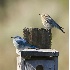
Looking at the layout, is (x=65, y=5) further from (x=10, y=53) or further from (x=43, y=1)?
(x=10, y=53)

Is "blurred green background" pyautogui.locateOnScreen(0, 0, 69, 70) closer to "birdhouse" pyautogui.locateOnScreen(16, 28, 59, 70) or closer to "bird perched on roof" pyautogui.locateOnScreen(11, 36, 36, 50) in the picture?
"bird perched on roof" pyautogui.locateOnScreen(11, 36, 36, 50)

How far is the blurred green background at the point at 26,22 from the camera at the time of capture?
35.4 feet

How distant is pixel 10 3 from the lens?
1127cm

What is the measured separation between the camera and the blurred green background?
10.8m

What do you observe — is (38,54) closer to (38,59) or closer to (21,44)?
(38,59)

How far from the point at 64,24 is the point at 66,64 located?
2.41 ft

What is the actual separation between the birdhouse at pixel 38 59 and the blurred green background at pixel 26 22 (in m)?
3.81

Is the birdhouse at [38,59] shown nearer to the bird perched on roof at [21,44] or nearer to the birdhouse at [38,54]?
the birdhouse at [38,54]

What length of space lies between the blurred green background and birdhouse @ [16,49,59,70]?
3808mm

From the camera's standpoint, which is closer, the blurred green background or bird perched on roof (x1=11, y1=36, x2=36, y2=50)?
bird perched on roof (x1=11, y1=36, x2=36, y2=50)

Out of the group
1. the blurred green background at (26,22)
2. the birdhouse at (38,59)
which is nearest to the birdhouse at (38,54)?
the birdhouse at (38,59)

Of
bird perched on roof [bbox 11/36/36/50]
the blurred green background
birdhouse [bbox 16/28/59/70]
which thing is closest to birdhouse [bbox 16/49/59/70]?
birdhouse [bbox 16/28/59/70]

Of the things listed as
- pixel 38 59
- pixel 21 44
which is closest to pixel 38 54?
pixel 38 59

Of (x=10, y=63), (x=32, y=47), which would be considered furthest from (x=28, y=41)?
(x=10, y=63)
